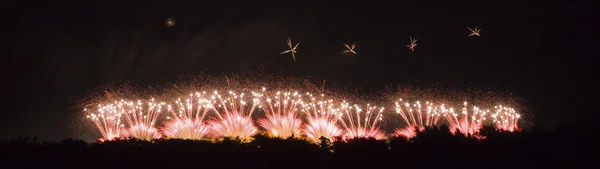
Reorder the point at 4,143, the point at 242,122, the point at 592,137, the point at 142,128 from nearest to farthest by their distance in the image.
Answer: the point at 592,137 → the point at 4,143 → the point at 242,122 → the point at 142,128

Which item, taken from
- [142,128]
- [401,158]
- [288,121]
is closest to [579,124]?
[401,158]

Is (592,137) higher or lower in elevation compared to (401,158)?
higher

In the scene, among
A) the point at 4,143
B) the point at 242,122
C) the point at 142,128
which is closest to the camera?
the point at 4,143

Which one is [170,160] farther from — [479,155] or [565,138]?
[565,138]

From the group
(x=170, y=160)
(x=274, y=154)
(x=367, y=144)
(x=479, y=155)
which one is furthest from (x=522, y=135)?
(x=170, y=160)

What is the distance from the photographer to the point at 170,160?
10.7 metres

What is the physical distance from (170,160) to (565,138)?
10.9 meters

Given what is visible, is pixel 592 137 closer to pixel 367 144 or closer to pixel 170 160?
pixel 367 144

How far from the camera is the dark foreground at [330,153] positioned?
1027cm

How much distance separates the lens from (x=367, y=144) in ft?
37.9

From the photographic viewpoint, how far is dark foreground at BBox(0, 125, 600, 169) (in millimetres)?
10273

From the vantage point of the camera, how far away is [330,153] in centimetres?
1185

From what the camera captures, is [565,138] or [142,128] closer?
[565,138]

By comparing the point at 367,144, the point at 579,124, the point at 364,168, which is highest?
the point at 579,124
